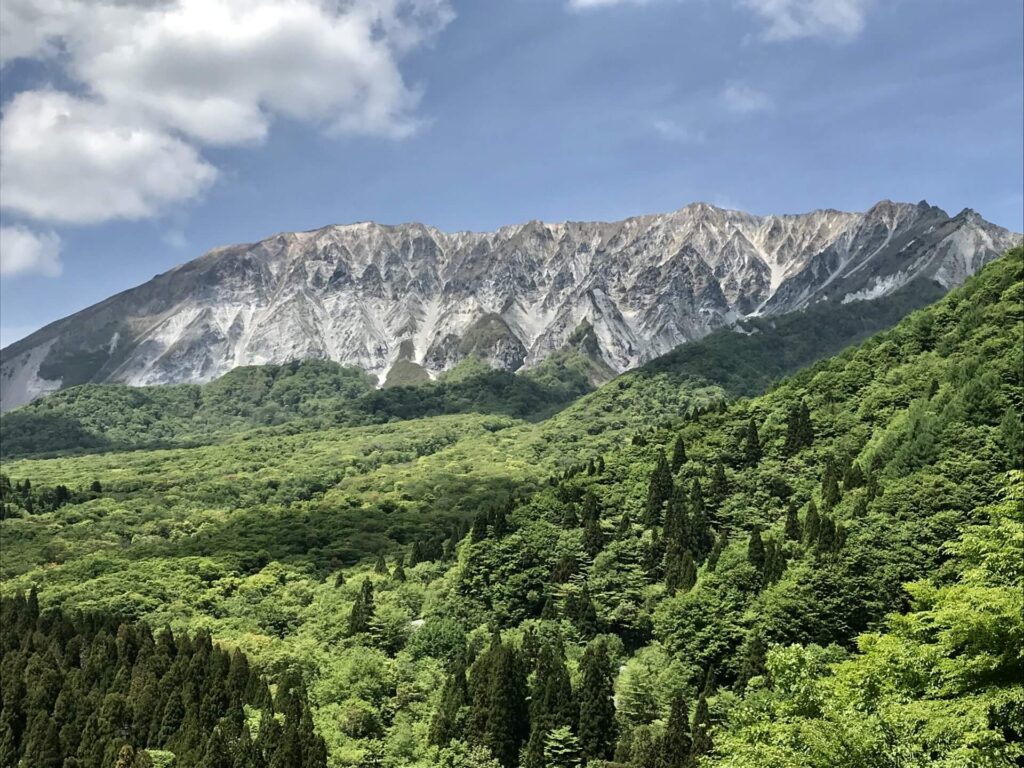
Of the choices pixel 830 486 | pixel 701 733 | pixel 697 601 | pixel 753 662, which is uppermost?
pixel 830 486

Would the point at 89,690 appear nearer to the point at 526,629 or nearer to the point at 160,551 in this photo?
the point at 526,629

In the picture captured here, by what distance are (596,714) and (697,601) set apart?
68.4 ft

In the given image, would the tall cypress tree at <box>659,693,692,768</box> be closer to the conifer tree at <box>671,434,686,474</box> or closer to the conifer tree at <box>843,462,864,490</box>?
the conifer tree at <box>843,462,864,490</box>

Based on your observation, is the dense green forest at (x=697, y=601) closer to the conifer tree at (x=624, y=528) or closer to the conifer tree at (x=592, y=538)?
the conifer tree at (x=592, y=538)

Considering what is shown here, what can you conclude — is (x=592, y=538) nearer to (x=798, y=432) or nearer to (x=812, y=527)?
(x=812, y=527)

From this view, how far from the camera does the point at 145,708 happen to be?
8788cm

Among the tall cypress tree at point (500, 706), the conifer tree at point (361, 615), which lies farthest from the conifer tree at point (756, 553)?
the conifer tree at point (361, 615)

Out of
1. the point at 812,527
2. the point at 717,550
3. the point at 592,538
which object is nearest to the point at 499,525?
the point at 592,538

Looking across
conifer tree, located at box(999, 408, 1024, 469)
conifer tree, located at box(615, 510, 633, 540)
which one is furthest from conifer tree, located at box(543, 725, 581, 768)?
conifer tree, located at box(999, 408, 1024, 469)

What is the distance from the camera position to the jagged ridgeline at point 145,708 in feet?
248

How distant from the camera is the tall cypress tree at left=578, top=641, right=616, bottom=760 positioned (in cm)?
7400

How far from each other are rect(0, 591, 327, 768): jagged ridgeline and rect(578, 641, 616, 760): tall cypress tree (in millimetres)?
20908

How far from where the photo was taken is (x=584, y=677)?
79.1 m

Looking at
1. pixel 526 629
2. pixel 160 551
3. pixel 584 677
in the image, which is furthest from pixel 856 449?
pixel 160 551
